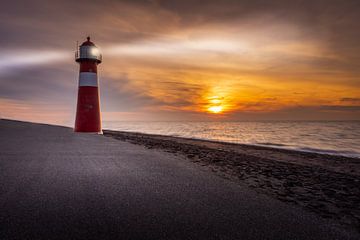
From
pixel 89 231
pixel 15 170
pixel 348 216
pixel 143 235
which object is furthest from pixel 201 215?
pixel 15 170

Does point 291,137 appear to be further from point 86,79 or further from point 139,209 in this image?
point 139,209

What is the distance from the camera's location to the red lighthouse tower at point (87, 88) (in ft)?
63.2

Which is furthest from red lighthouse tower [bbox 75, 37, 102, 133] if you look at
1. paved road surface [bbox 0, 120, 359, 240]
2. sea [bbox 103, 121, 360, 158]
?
sea [bbox 103, 121, 360, 158]

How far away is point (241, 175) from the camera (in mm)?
7273

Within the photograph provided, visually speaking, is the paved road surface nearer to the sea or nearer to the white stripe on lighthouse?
the white stripe on lighthouse

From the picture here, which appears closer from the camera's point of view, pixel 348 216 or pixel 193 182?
pixel 348 216

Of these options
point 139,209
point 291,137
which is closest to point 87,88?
point 139,209

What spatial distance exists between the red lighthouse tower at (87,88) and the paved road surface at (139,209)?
13.3 m

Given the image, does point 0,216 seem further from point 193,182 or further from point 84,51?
point 84,51

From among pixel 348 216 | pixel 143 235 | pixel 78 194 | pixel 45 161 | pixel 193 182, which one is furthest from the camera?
pixel 45 161

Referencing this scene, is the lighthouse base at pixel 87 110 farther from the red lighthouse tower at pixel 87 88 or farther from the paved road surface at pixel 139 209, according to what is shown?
the paved road surface at pixel 139 209

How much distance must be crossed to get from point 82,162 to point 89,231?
525cm

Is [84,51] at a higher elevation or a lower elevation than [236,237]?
higher

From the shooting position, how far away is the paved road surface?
10.6ft
